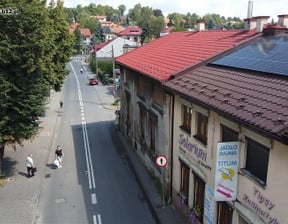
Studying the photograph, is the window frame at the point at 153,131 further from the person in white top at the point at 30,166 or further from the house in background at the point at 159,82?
the person in white top at the point at 30,166

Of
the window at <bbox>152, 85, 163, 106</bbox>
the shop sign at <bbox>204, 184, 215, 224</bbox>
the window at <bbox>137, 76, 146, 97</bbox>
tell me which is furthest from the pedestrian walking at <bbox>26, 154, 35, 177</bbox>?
the shop sign at <bbox>204, 184, 215, 224</bbox>

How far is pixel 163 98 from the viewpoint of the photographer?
16469 millimetres

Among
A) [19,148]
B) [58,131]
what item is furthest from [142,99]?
[58,131]

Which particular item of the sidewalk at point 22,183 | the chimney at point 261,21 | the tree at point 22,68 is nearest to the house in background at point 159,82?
the chimney at point 261,21

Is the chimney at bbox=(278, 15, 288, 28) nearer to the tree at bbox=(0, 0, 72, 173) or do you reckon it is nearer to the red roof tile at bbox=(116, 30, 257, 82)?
the red roof tile at bbox=(116, 30, 257, 82)

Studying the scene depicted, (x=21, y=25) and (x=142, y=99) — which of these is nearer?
(x=21, y=25)

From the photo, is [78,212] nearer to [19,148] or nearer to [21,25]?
[21,25]

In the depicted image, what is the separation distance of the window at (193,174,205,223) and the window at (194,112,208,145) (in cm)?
152

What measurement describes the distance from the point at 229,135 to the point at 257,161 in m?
1.53

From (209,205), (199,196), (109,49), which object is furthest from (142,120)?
(109,49)

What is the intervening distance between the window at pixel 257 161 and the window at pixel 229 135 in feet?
2.21

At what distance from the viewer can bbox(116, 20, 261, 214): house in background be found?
1605cm

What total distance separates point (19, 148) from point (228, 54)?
1548 centimetres

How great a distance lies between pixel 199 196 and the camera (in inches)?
523
